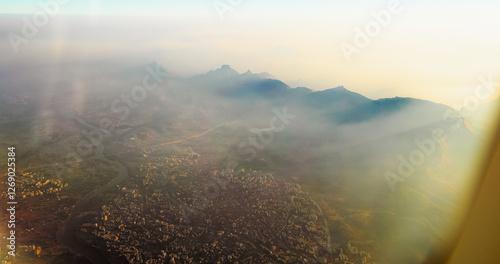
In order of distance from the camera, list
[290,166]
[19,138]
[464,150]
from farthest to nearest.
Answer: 1. [19,138]
2. [290,166]
3. [464,150]

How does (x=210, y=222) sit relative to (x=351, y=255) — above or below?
below

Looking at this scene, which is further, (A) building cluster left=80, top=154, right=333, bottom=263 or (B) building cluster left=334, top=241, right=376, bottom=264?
(A) building cluster left=80, top=154, right=333, bottom=263

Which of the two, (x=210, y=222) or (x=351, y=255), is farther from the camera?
(x=210, y=222)

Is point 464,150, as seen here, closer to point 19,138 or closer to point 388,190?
point 388,190

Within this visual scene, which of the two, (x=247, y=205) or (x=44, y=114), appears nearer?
(x=247, y=205)

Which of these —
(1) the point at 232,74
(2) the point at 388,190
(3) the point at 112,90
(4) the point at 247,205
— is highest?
(1) the point at 232,74

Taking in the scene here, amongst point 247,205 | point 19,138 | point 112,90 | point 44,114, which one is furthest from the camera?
point 112,90

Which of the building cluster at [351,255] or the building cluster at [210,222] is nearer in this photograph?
the building cluster at [351,255]

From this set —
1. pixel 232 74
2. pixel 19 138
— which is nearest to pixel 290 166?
pixel 19 138
